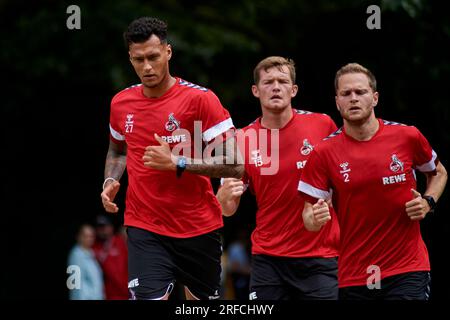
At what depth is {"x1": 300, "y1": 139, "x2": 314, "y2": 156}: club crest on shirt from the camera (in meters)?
9.54

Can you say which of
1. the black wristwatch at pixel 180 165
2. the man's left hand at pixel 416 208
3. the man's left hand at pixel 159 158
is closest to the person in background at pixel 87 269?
the black wristwatch at pixel 180 165

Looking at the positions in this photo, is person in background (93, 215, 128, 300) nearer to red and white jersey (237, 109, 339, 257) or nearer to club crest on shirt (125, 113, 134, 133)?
red and white jersey (237, 109, 339, 257)

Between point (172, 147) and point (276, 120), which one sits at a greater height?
point (276, 120)

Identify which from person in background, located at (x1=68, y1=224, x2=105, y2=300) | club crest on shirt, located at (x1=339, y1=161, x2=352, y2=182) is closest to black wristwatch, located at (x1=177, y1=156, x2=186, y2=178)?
club crest on shirt, located at (x1=339, y1=161, x2=352, y2=182)

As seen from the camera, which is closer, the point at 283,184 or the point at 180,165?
Result: the point at 180,165

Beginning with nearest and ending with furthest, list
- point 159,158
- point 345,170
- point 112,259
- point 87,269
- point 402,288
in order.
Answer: point 159,158, point 402,288, point 345,170, point 87,269, point 112,259

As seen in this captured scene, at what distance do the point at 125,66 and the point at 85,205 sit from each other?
4.01 meters

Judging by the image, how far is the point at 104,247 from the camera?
17.2 m

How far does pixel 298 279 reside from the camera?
9.43 metres

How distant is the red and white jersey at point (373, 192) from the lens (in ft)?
28.9

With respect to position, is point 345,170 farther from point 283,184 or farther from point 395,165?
point 283,184

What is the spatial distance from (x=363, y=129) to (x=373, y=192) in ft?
1.86

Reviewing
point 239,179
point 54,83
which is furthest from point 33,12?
point 239,179

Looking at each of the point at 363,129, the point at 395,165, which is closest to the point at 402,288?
the point at 395,165
